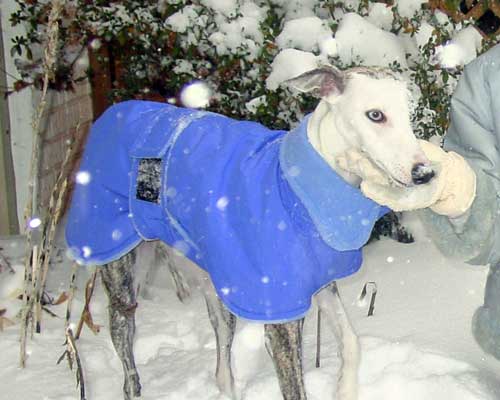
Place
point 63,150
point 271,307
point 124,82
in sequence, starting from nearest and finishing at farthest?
point 271,307, point 124,82, point 63,150

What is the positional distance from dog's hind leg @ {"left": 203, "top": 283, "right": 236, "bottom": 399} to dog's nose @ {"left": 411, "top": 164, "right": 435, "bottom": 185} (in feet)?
5.12

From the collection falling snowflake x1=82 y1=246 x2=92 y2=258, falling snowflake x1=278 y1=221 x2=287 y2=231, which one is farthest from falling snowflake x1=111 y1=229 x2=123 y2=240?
falling snowflake x1=278 y1=221 x2=287 y2=231

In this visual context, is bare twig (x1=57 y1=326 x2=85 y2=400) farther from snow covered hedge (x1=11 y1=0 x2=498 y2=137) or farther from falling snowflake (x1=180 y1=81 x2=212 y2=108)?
falling snowflake (x1=180 y1=81 x2=212 y2=108)

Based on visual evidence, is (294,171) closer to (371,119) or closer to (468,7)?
(371,119)

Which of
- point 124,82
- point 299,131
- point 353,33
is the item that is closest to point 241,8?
point 353,33

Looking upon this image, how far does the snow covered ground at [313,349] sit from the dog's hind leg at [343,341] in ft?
0.68

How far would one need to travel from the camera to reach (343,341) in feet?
10.8

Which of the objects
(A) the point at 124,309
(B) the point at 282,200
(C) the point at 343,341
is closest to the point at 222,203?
(B) the point at 282,200

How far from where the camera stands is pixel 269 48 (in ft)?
16.1

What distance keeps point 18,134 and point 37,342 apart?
2.90 meters

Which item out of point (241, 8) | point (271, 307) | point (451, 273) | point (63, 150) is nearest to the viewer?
point (271, 307)

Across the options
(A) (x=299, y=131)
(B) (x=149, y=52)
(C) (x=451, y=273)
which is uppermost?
(A) (x=299, y=131)

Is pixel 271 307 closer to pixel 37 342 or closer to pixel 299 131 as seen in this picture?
pixel 299 131

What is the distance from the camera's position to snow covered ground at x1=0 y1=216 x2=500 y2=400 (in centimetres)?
355
